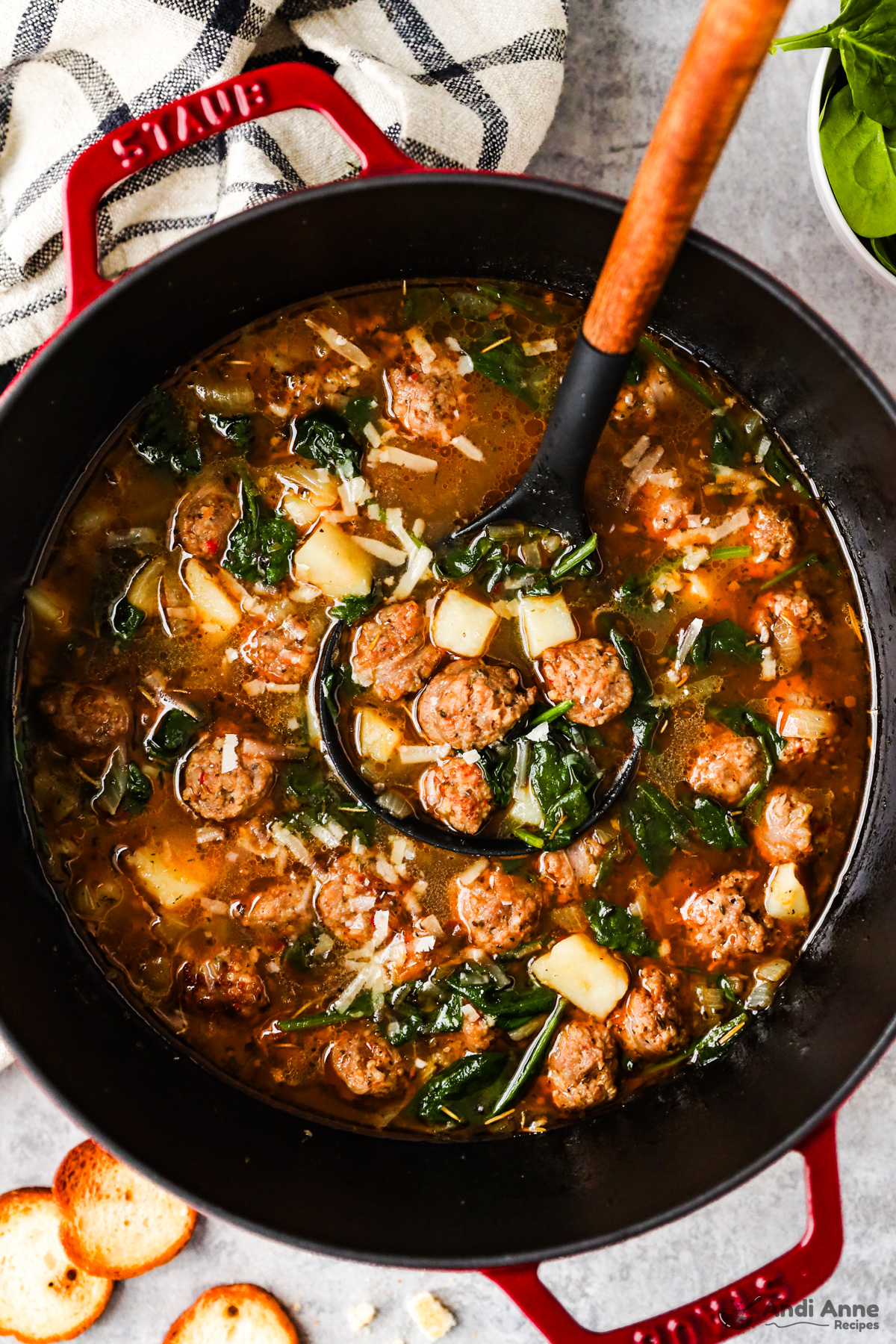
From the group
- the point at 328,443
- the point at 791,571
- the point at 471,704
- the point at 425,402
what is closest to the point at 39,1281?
the point at 471,704

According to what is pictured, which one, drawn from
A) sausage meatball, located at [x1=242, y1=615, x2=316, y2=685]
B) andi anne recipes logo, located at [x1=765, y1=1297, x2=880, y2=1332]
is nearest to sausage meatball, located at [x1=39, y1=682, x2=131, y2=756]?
sausage meatball, located at [x1=242, y1=615, x2=316, y2=685]

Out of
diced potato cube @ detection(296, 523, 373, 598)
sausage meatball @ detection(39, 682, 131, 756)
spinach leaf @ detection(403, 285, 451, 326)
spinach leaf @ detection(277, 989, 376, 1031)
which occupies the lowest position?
spinach leaf @ detection(277, 989, 376, 1031)

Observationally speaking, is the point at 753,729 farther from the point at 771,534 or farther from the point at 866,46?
the point at 866,46

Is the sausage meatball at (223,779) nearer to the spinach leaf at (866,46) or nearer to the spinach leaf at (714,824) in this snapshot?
the spinach leaf at (714,824)

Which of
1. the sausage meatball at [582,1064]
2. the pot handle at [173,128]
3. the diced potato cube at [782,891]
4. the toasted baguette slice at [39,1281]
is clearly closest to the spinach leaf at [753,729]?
the diced potato cube at [782,891]

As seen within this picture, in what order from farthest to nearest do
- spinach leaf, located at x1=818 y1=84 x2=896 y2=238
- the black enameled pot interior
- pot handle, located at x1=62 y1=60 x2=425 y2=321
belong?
spinach leaf, located at x1=818 y1=84 x2=896 y2=238 < the black enameled pot interior < pot handle, located at x1=62 y1=60 x2=425 y2=321

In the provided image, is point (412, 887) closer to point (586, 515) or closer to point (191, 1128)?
point (191, 1128)

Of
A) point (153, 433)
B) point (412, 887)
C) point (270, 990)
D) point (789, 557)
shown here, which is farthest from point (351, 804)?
point (789, 557)

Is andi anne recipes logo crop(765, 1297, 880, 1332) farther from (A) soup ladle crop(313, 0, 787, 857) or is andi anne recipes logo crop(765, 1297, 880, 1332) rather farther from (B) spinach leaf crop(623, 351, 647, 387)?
(B) spinach leaf crop(623, 351, 647, 387)
